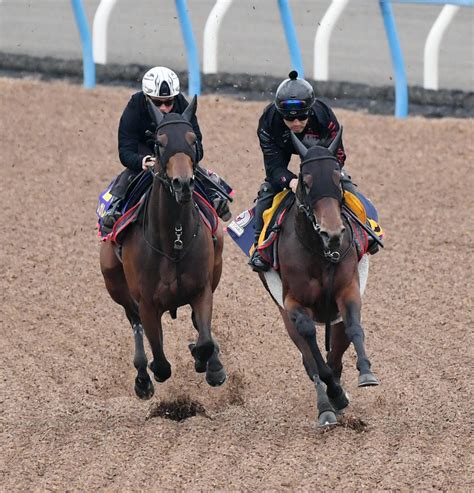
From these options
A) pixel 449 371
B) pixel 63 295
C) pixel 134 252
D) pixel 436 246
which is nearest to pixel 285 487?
pixel 134 252

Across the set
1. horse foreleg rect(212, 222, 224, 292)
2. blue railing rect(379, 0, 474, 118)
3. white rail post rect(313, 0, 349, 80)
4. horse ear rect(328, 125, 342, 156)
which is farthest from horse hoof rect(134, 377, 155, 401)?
blue railing rect(379, 0, 474, 118)

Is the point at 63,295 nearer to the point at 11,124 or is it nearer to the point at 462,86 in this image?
the point at 11,124

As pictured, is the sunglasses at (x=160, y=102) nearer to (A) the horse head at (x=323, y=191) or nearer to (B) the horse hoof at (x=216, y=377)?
(A) the horse head at (x=323, y=191)

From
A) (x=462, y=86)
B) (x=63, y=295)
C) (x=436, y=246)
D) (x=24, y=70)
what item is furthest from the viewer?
(x=24, y=70)

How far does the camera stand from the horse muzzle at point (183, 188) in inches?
354

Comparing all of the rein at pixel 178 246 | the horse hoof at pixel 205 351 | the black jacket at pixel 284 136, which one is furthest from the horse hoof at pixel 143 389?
the black jacket at pixel 284 136

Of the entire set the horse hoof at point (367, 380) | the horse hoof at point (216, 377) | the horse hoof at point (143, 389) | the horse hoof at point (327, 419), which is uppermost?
the horse hoof at point (367, 380)

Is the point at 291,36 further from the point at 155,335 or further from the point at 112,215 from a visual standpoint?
the point at 155,335

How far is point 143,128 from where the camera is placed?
10.7 meters

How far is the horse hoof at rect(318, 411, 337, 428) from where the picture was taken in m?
9.49

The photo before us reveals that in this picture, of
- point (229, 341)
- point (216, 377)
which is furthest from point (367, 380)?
point (229, 341)

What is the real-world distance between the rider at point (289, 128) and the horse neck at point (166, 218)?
677 millimetres

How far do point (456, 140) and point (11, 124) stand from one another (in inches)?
233

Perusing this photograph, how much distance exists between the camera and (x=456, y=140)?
55.5 ft
